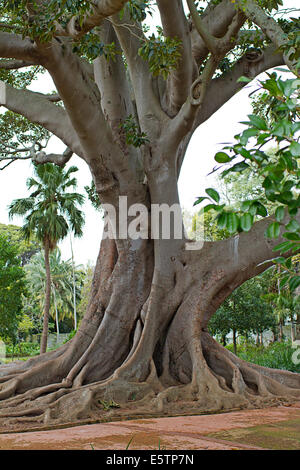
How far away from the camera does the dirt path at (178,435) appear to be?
15.1 feet

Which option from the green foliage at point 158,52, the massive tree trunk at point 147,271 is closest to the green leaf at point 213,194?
the green foliage at point 158,52

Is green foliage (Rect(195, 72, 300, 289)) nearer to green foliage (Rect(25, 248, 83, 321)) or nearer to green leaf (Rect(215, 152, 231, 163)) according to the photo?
green leaf (Rect(215, 152, 231, 163))

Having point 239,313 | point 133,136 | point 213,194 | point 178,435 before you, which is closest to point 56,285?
point 239,313

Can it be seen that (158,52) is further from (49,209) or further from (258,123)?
(49,209)

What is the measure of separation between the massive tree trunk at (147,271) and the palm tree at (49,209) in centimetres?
1284

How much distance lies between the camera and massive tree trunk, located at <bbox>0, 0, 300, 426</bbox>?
7.55m

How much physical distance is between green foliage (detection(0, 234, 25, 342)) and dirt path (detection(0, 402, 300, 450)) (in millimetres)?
18973

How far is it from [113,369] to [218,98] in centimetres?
531

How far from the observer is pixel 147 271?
29.7 ft

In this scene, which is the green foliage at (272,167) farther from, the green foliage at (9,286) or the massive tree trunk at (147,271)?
the green foliage at (9,286)

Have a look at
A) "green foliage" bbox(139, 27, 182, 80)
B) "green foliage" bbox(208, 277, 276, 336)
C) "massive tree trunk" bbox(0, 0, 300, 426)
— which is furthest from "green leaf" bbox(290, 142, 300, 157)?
"green foliage" bbox(208, 277, 276, 336)

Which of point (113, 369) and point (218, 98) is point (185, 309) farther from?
point (218, 98)
